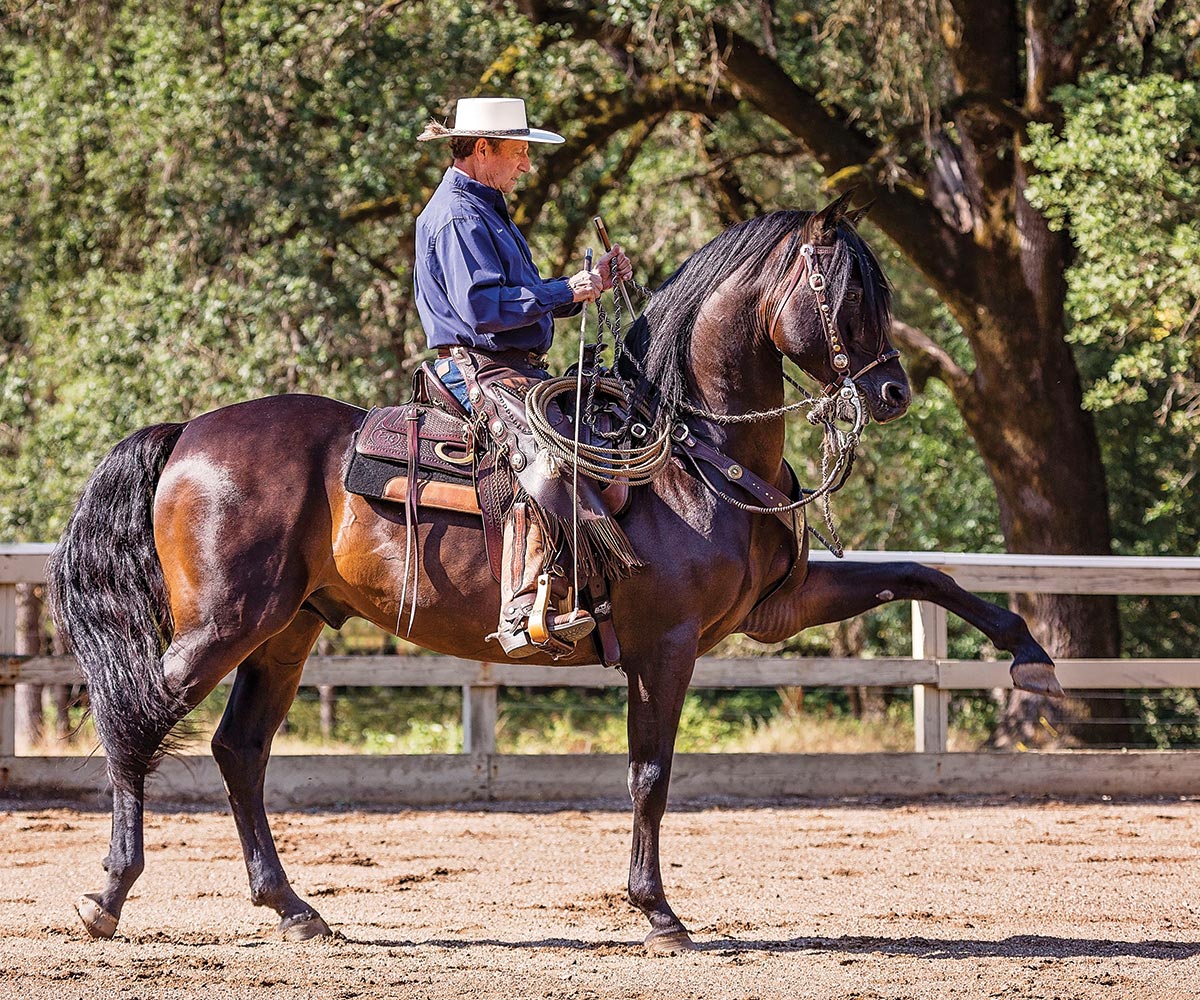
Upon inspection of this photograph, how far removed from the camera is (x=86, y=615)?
17.1 ft

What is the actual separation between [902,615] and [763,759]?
8.03 meters

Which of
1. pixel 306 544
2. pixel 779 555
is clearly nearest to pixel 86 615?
pixel 306 544

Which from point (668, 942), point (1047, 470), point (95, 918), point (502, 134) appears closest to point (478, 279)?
point (502, 134)

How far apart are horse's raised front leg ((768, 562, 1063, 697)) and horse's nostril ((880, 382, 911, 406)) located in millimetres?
677

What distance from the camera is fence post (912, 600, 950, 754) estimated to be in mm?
8758

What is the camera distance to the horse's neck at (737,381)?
5.13 m

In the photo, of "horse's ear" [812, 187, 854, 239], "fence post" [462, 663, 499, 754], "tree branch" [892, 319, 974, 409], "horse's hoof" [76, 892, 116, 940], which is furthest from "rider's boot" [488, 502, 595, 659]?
"tree branch" [892, 319, 974, 409]

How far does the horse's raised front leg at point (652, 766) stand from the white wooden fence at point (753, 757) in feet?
9.87

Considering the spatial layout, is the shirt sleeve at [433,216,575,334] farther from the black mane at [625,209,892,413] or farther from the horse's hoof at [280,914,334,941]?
the horse's hoof at [280,914,334,941]

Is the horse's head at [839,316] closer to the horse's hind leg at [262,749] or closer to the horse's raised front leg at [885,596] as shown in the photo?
the horse's raised front leg at [885,596]

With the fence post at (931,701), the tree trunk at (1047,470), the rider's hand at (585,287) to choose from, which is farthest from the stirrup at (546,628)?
the tree trunk at (1047,470)

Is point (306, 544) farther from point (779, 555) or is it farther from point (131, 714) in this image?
point (779, 555)

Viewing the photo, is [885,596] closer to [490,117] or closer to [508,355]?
[508,355]

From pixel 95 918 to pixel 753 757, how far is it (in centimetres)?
453
